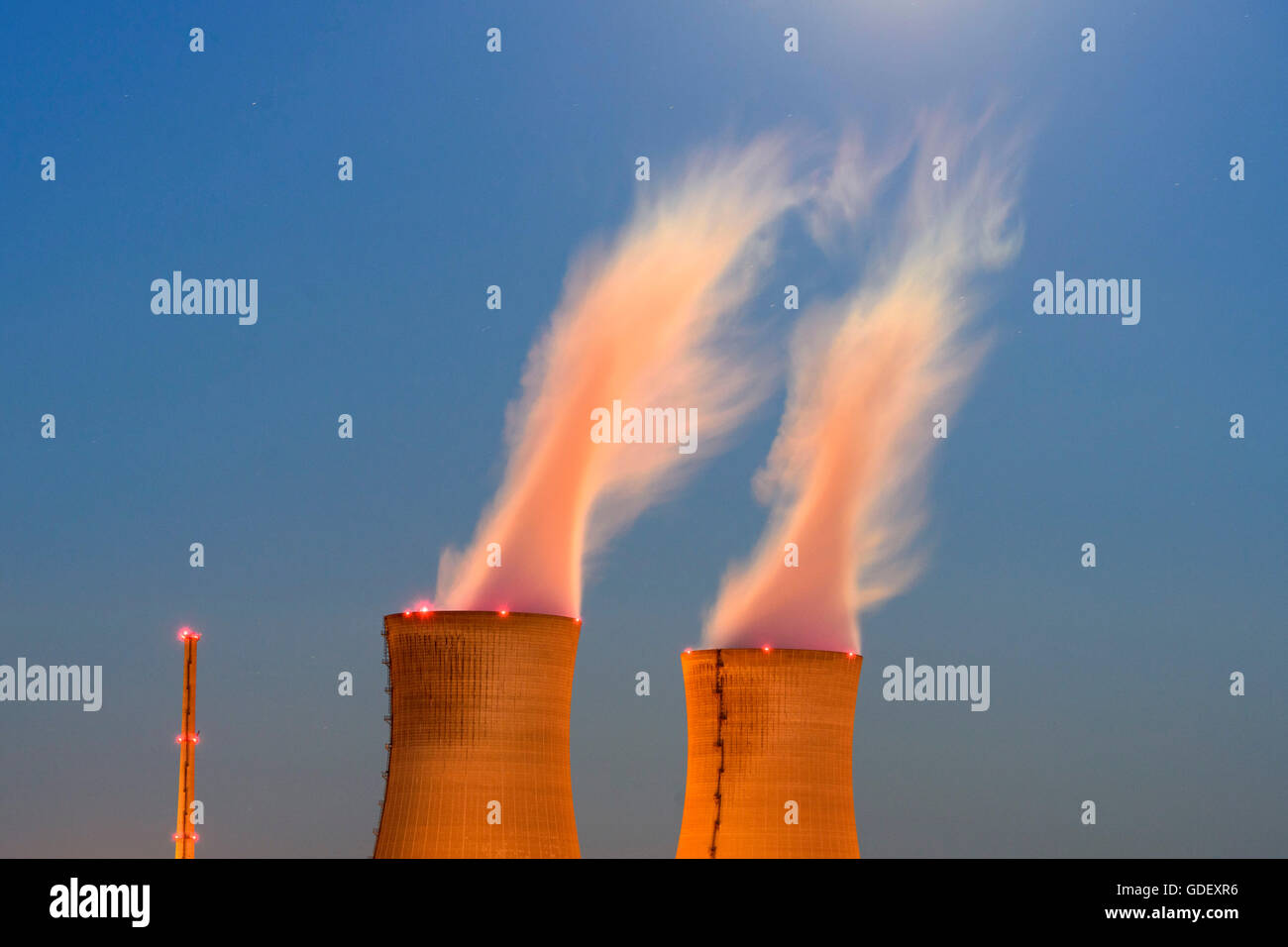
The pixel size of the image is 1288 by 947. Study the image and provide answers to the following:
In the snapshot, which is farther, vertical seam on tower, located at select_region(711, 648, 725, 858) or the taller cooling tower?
vertical seam on tower, located at select_region(711, 648, 725, 858)

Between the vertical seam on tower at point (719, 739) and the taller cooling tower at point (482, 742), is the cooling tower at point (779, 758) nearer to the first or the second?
the vertical seam on tower at point (719, 739)

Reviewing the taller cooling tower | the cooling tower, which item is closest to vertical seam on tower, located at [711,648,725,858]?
the cooling tower

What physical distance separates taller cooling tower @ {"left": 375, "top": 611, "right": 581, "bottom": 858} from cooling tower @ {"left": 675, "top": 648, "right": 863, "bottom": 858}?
163 inches

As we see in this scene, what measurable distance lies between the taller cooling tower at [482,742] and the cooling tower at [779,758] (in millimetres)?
4130

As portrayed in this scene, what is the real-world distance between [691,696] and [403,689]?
634cm

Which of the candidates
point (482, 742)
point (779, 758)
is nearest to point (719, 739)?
point (779, 758)

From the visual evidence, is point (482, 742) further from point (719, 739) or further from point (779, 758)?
point (779, 758)

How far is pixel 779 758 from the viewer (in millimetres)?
35594

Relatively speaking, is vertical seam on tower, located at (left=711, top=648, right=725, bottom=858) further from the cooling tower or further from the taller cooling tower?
the taller cooling tower

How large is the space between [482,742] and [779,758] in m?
6.01

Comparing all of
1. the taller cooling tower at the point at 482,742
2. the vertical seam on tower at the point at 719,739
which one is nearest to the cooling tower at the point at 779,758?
the vertical seam on tower at the point at 719,739

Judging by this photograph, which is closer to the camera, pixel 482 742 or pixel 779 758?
pixel 482 742

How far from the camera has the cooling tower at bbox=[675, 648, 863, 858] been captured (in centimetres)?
3550
